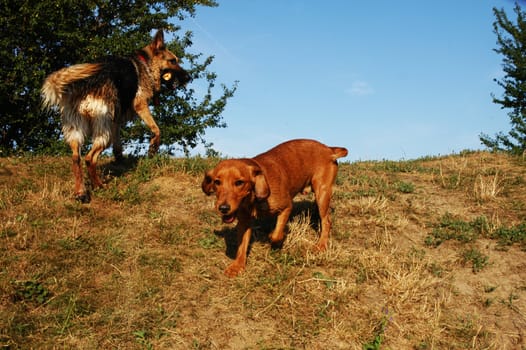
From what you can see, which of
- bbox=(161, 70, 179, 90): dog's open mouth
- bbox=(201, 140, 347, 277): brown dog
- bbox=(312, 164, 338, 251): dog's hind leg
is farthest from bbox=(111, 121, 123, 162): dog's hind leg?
bbox=(312, 164, 338, 251): dog's hind leg

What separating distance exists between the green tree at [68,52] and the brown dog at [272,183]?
32.6 feet

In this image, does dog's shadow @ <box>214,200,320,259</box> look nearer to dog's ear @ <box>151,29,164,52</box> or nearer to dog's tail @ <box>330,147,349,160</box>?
dog's tail @ <box>330,147,349,160</box>

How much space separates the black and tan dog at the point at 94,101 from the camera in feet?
24.4

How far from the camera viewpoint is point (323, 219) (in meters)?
6.64

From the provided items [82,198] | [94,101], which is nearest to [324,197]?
[82,198]

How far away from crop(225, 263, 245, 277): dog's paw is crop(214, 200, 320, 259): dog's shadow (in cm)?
43

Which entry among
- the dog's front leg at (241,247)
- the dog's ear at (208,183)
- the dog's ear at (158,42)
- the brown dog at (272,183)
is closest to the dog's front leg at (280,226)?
the brown dog at (272,183)

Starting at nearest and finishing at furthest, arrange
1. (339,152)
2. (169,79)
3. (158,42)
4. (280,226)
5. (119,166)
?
(280,226) < (339,152) < (119,166) < (158,42) < (169,79)

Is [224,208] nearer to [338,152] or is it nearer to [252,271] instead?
[252,271]

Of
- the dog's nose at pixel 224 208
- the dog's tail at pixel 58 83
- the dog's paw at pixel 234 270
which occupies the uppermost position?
the dog's tail at pixel 58 83

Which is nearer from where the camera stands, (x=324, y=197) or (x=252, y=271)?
(x=252, y=271)

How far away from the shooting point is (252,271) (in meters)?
5.90

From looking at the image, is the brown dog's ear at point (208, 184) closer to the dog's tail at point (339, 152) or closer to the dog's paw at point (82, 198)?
the dog's tail at point (339, 152)

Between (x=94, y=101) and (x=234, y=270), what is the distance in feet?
12.6
